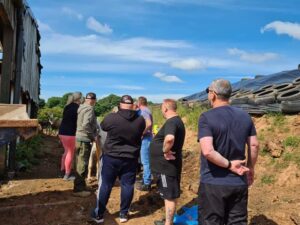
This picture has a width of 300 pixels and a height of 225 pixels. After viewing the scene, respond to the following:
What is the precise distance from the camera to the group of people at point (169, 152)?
13.1ft

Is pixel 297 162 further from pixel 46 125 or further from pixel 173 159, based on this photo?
pixel 46 125

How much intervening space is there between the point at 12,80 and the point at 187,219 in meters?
5.62

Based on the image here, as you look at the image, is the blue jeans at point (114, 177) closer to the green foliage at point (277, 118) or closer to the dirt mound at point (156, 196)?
the dirt mound at point (156, 196)

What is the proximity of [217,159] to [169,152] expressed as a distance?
5.14 feet

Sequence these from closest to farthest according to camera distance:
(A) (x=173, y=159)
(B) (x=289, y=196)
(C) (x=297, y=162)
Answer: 1. (A) (x=173, y=159)
2. (B) (x=289, y=196)
3. (C) (x=297, y=162)

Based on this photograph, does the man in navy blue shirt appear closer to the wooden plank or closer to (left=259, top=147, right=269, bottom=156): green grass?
the wooden plank

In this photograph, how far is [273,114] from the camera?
9484 millimetres

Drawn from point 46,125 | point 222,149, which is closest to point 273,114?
point 222,149

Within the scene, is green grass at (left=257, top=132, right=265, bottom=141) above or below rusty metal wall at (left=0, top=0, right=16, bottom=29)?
below

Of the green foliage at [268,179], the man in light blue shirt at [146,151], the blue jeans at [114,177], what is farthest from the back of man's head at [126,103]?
the green foliage at [268,179]

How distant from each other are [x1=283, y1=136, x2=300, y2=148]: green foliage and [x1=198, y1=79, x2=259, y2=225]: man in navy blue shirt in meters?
4.46

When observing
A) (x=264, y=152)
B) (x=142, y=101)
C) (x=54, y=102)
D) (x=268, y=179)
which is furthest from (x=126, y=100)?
(x=54, y=102)

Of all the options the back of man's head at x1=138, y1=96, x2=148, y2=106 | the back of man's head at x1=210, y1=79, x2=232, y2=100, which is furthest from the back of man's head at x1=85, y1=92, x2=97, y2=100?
the back of man's head at x1=210, y1=79, x2=232, y2=100

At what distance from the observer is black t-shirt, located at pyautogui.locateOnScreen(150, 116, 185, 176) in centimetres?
543
